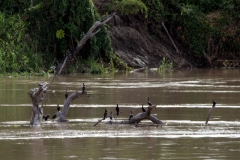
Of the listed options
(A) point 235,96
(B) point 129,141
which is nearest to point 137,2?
(A) point 235,96

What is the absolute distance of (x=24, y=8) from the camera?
3384 centimetres

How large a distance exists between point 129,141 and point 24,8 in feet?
75.6

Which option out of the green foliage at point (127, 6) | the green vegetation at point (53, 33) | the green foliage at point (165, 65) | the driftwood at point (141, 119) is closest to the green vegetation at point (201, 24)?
the green foliage at point (127, 6)

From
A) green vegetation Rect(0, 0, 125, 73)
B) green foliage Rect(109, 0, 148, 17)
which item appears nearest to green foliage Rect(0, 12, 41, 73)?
green vegetation Rect(0, 0, 125, 73)

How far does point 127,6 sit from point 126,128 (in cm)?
2267

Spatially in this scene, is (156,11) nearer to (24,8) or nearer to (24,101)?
(24,8)

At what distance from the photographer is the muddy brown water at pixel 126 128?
10.6m

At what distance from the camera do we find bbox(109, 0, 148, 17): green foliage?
35.3m

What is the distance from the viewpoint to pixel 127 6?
35531 mm

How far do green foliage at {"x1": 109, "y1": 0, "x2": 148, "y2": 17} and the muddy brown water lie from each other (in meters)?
12.2

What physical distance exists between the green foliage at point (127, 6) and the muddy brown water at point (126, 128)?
481 inches

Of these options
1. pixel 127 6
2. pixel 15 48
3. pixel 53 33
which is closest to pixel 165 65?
pixel 127 6

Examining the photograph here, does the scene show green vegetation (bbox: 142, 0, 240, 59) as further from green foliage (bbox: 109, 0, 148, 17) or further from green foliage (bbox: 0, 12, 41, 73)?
green foliage (bbox: 0, 12, 41, 73)

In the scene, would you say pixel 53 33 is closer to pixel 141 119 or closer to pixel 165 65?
pixel 165 65
